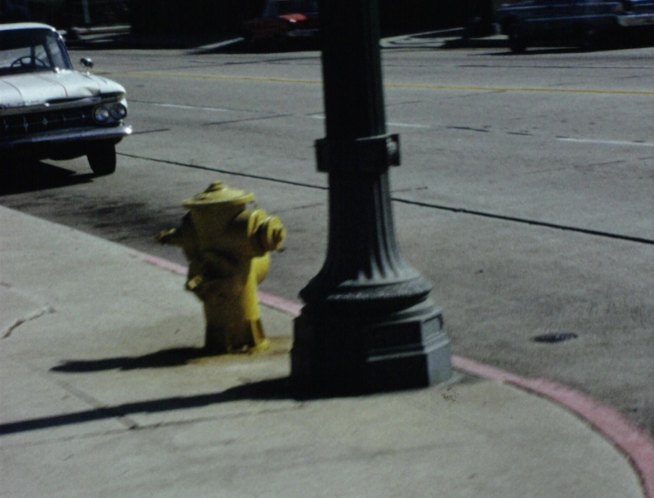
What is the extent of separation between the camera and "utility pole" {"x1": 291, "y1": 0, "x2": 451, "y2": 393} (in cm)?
614

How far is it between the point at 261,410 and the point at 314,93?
17.5 meters

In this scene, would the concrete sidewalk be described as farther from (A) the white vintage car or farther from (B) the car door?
(B) the car door

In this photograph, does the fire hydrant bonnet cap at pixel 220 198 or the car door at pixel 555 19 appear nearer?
the fire hydrant bonnet cap at pixel 220 198

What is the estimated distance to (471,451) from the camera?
5383 millimetres

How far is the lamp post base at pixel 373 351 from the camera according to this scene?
20.3 feet

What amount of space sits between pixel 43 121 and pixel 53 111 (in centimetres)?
15

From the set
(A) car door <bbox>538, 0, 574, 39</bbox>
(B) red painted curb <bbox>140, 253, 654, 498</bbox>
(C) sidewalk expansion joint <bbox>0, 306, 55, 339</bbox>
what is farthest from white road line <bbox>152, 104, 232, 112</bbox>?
(B) red painted curb <bbox>140, 253, 654, 498</bbox>

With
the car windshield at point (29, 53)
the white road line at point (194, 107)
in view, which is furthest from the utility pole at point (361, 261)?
the white road line at point (194, 107)

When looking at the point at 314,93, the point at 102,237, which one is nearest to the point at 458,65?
the point at 314,93

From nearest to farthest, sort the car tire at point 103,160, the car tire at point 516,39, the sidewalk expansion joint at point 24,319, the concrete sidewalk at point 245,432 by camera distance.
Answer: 1. the concrete sidewalk at point 245,432
2. the sidewalk expansion joint at point 24,319
3. the car tire at point 103,160
4. the car tire at point 516,39

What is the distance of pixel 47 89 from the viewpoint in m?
14.0

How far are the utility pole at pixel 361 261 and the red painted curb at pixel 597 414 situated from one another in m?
0.39

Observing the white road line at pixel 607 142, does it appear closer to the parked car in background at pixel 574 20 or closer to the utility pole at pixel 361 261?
the utility pole at pixel 361 261

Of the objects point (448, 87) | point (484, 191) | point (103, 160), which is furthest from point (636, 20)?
point (484, 191)
